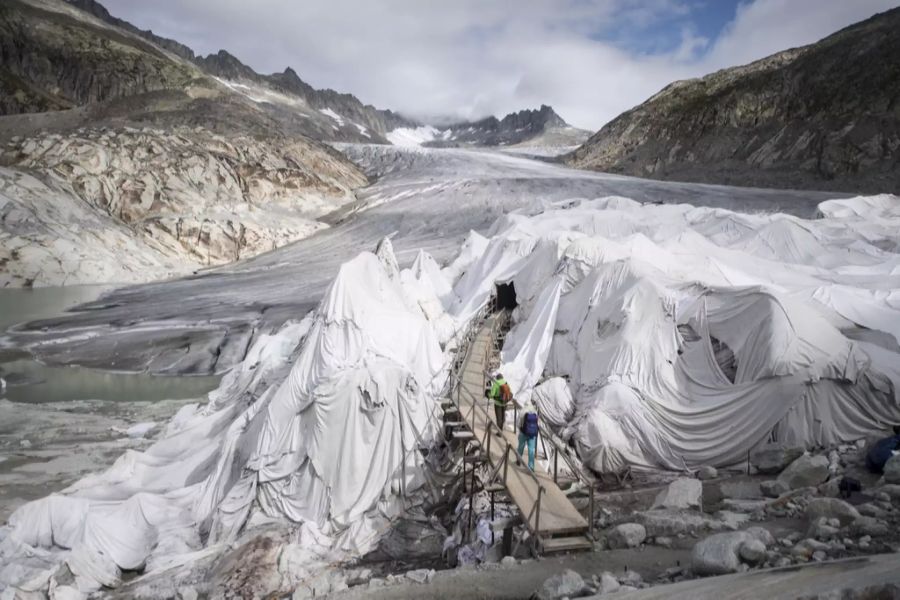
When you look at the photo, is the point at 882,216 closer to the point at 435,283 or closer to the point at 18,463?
the point at 435,283

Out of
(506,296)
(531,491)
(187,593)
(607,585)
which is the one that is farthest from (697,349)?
(187,593)

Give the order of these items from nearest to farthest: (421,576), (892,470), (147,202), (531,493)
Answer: (421,576)
(892,470)
(531,493)
(147,202)

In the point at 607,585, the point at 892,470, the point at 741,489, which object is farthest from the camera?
the point at 741,489

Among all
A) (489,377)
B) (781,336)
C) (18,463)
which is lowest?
(18,463)

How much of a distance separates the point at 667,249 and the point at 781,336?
10.0 metres

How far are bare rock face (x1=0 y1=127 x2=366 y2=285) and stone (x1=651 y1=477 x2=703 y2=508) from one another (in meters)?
41.0

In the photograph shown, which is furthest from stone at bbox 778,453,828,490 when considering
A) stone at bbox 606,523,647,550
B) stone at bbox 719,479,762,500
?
stone at bbox 606,523,647,550

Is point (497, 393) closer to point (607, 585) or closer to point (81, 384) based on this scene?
point (607, 585)

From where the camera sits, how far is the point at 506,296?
22.9 metres

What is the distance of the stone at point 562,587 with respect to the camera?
19.7 ft

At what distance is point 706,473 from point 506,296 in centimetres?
1241

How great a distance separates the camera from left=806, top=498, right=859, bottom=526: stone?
6594mm

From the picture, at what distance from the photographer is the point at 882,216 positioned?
32281 millimetres

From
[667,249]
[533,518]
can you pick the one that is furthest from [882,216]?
[533,518]
